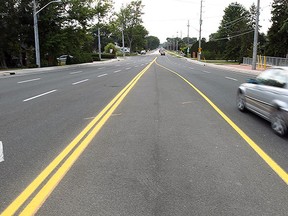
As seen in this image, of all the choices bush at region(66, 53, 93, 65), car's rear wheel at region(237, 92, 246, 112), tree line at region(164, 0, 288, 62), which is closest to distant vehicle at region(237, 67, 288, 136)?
car's rear wheel at region(237, 92, 246, 112)

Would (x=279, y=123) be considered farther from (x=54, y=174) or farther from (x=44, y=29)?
(x=44, y=29)

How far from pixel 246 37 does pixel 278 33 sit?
14.4 m

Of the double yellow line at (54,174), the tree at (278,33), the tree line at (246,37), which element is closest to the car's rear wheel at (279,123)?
the double yellow line at (54,174)

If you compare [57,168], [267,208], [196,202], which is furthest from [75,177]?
[267,208]

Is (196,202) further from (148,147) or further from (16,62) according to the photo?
(16,62)

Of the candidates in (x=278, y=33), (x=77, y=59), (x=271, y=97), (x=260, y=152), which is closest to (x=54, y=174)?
(x=260, y=152)

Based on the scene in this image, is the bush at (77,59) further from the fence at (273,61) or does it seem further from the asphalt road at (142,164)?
the asphalt road at (142,164)

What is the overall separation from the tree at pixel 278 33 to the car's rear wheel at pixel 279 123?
44.1 meters

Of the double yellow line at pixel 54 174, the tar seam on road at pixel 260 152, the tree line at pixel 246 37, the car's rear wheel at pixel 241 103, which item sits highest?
Result: the tree line at pixel 246 37

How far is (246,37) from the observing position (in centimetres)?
6131

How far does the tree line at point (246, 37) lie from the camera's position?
48125 millimetres

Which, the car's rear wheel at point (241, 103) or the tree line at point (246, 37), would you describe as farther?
the tree line at point (246, 37)

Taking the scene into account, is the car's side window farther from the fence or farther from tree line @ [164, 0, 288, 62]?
tree line @ [164, 0, 288, 62]

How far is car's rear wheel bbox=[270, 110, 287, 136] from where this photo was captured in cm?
657
